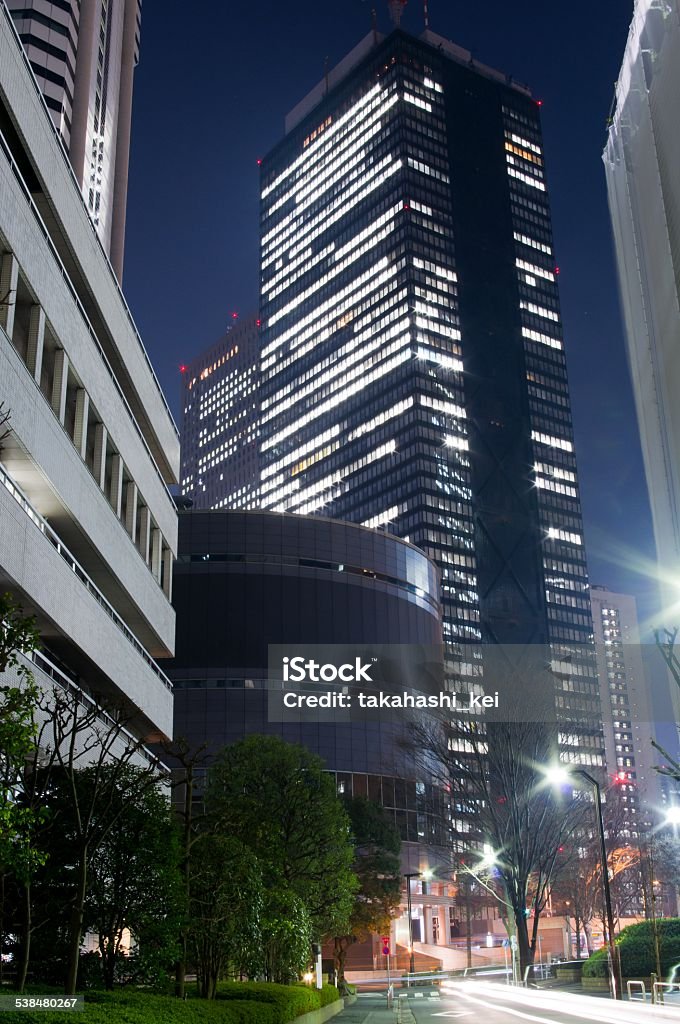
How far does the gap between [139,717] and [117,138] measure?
85417mm

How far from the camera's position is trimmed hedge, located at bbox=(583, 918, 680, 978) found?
38.3 m

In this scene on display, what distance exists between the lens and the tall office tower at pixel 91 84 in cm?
8844

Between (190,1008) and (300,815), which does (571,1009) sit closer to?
(190,1008)

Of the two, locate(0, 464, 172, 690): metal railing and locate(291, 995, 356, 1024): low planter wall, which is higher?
locate(0, 464, 172, 690): metal railing

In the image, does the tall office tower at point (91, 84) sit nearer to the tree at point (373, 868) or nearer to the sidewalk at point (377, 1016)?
the tree at point (373, 868)

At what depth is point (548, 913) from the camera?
373 feet

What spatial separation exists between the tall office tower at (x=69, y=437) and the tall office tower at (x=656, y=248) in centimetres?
1281

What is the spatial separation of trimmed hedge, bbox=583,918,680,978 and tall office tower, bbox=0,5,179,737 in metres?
21.5

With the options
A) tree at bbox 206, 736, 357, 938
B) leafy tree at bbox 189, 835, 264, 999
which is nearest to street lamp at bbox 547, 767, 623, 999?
tree at bbox 206, 736, 357, 938

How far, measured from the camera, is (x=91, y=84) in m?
94.9

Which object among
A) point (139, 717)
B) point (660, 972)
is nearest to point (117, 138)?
point (139, 717)

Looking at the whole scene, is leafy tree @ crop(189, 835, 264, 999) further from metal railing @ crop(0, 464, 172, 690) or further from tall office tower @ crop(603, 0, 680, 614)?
tall office tower @ crop(603, 0, 680, 614)

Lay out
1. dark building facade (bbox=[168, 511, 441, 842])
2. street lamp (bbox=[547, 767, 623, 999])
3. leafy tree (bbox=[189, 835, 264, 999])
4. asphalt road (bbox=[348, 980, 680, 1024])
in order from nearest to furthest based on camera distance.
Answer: asphalt road (bbox=[348, 980, 680, 1024]) < leafy tree (bbox=[189, 835, 264, 999]) < street lamp (bbox=[547, 767, 623, 999]) < dark building facade (bbox=[168, 511, 441, 842])

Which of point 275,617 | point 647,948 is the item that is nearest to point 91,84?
point 275,617
